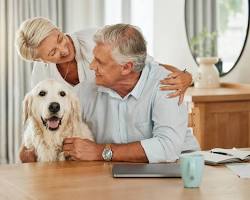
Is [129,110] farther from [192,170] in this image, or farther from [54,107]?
[192,170]

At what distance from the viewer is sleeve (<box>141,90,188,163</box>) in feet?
8.60

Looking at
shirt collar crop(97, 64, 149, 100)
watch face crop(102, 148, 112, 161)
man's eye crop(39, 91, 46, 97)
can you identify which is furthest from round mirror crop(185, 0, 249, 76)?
watch face crop(102, 148, 112, 161)

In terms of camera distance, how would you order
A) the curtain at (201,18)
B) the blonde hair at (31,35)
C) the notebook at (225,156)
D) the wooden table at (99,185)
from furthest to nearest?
the curtain at (201,18) < the blonde hair at (31,35) < the notebook at (225,156) < the wooden table at (99,185)

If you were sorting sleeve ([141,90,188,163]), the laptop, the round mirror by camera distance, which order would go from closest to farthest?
the laptop < sleeve ([141,90,188,163]) < the round mirror

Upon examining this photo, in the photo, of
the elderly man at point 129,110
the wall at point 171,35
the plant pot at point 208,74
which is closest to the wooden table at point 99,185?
the elderly man at point 129,110

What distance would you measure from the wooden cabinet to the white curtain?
197 cm

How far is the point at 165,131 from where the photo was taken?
2672 mm

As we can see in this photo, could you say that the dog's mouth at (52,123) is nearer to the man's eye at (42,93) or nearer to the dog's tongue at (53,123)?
the dog's tongue at (53,123)

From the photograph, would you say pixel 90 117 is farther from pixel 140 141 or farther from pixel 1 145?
pixel 1 145

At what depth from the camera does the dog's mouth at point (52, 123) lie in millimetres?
2762

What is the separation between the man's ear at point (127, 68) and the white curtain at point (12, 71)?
329 cm

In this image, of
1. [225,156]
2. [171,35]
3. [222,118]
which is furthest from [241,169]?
[171,35]

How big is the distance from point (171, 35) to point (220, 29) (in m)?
0.79

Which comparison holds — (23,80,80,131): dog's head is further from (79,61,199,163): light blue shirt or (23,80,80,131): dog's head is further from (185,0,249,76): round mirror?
(185,0,249,76): round mirror
